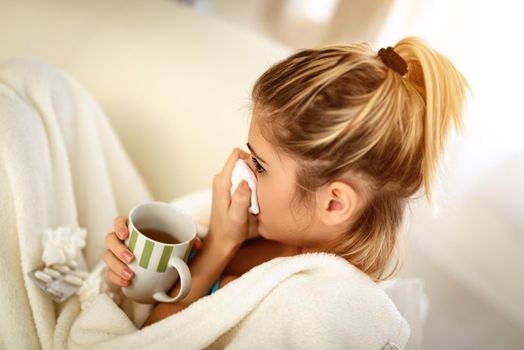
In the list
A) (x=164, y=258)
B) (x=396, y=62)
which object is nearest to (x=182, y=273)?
(x=164, y=258)

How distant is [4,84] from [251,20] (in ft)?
3.15

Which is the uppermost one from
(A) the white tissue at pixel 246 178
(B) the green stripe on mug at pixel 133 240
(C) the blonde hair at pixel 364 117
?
(C) the blonde hair at pixel 364 117

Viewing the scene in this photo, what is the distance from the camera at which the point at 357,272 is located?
60 cm

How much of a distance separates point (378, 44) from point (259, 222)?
26.5 inches

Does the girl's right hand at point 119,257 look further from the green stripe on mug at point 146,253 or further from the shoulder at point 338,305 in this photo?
the shoulder at point 338,305

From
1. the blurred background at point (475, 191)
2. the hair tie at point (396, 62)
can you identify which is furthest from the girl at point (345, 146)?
the blurred background at point (475, 191)

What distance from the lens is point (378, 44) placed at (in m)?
1.15

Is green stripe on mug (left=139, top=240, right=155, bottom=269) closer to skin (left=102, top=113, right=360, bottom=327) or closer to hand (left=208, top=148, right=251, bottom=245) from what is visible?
skin (left=102, top=113, right=360, bottom=327)

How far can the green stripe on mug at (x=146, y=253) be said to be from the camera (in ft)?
1.93

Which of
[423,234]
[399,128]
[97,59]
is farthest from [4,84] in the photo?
[423,234]

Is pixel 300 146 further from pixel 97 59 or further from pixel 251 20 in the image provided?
pixel 251 20

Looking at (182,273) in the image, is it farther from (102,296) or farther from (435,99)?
(435,99)

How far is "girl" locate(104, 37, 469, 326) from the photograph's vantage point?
55 centimetres

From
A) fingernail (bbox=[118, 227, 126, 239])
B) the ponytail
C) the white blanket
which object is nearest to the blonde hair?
the ponytail
